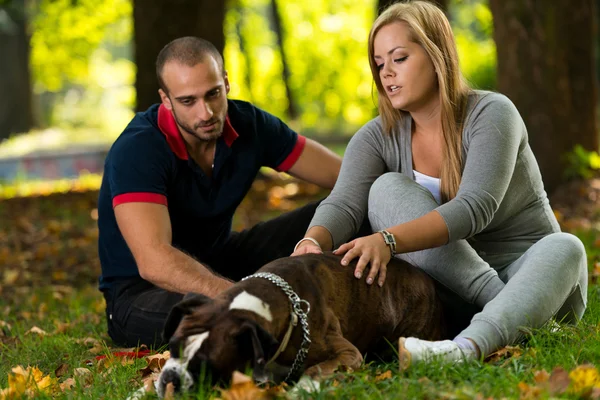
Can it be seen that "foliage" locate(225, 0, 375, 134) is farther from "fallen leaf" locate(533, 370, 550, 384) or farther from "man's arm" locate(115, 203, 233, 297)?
"fallen leaf" locate(533, 370, 550, 384)

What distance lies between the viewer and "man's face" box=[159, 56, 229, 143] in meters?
4.78

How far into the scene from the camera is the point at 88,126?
41.6 meters

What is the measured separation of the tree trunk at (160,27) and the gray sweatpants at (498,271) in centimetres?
670

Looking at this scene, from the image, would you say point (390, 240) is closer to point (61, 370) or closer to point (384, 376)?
point (384, 376)

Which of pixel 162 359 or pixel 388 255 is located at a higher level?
pixel 388 255

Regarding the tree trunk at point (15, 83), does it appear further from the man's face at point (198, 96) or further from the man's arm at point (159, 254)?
the man's arm at point (159, 254)

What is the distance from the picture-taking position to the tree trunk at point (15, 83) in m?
28.6

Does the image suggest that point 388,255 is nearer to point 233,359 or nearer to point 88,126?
point 233,359

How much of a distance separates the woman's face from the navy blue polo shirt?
1289 mm

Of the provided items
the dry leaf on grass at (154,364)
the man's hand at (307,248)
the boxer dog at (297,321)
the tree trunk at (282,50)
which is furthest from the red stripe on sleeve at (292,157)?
the tree trunk at (282,50)

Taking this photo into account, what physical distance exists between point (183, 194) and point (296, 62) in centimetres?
3108

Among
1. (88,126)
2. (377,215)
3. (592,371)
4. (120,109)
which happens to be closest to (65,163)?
(377,215)

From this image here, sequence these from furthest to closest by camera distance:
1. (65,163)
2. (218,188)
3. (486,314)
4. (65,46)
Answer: (65,46), (65,163), (218,188), (486,314)

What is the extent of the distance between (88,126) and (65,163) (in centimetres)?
2282
